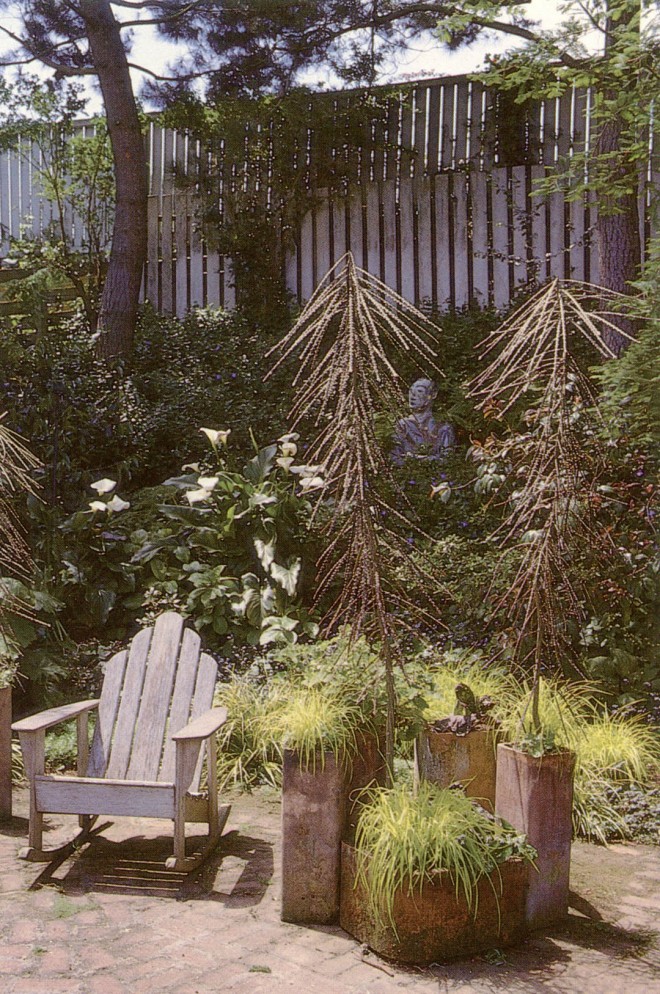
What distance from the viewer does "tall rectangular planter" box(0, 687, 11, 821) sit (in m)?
4.41

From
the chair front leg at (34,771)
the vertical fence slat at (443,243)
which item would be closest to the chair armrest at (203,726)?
the chair front leg at (34,771)

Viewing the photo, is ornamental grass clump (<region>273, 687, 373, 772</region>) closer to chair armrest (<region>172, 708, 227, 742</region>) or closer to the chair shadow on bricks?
chair armrest (<region>172, 708, 227, 742</region>)

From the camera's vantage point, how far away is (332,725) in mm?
3445

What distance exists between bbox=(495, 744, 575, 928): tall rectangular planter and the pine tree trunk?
7607mm

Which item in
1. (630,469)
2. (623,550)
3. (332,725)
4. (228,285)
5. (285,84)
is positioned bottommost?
(332,725)

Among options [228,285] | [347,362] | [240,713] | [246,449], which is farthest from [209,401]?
[347,362]

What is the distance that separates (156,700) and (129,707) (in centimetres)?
13

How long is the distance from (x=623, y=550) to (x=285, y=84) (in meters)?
7.61

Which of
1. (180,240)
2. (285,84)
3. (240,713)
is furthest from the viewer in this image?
(180,240)

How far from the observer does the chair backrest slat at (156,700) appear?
14.0 feet

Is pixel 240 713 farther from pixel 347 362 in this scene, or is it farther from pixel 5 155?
pixel 5 155

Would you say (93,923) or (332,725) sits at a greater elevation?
(332,725)

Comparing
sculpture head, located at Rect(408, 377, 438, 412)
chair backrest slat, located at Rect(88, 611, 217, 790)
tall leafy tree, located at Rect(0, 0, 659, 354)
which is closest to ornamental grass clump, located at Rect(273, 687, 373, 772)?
chair backrest slat, located at Rect(88, 611, 217, 790)

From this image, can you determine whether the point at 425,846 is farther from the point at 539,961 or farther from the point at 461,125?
the point at 461,125
